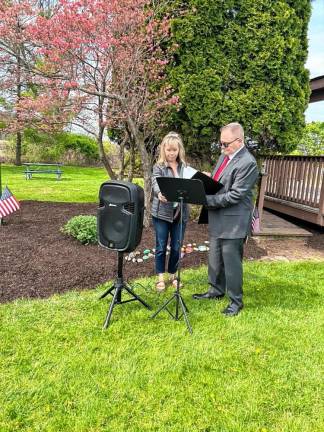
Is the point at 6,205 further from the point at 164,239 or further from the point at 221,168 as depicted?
the point at 221,168

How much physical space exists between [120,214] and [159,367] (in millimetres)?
1288

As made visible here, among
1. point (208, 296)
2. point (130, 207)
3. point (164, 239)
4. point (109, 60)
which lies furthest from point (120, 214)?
point (109, 60)

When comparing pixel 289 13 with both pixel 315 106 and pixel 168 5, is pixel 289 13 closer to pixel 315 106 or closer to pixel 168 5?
pixel 168 5

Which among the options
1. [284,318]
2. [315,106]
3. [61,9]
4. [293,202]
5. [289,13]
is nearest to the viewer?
[284,318]

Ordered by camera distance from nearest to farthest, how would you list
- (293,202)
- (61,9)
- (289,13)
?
(61,9) → (289,13) → (293,202)

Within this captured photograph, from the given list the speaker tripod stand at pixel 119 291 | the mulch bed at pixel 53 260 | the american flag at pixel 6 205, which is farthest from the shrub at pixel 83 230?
the speaker tripod stand at pixel 119 291

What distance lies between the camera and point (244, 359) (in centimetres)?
292

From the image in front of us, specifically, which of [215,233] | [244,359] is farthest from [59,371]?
[215,233]

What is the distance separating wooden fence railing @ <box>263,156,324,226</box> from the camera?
7246mm

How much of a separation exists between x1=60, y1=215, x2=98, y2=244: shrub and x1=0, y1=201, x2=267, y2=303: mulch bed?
0.35 ft

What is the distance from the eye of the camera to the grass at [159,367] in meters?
2.29

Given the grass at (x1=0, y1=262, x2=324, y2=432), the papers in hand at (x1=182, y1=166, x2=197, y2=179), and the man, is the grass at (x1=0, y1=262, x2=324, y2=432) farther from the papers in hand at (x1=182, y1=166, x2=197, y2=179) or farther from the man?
the papers in hand at (x1=182, y1=166, x2=197, y2=179)

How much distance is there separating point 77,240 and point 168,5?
4.16m

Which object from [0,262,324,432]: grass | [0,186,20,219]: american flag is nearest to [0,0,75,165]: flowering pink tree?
[0,186,20,219]: american flag
